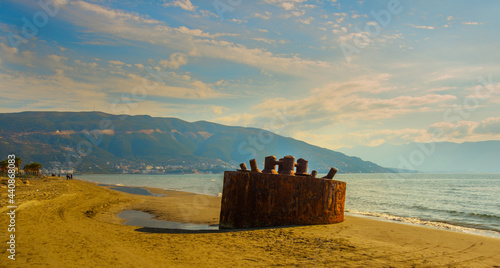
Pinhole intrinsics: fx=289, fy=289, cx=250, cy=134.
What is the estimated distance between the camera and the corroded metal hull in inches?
310

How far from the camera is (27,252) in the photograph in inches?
201

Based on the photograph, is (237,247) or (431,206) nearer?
(237,247)

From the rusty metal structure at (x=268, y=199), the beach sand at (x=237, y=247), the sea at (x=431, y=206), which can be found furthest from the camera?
the sea at (x=431, y=206)

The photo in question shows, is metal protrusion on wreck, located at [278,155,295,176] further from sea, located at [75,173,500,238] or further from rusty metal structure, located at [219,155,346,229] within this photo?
sea, located at [75,173,500,238]

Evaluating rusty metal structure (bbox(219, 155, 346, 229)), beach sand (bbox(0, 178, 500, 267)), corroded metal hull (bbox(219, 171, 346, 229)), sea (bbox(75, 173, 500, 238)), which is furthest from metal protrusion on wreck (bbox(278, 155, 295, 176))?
sea (bbox(75, 173, 500, 238))

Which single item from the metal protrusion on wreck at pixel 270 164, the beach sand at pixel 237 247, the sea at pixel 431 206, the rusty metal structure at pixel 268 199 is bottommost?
the sea at pixel 431 206

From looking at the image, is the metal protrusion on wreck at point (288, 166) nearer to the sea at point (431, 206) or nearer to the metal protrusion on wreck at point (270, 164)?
the metal protrusion on wreck at point (270, 164)

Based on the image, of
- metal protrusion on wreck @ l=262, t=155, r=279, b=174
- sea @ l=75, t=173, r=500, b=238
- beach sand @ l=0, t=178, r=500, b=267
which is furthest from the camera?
sea @ l=75, t=173, r=500, b=238

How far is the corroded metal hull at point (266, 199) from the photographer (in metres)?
7.86

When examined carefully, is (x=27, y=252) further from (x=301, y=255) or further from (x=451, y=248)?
(x=451, y=248)

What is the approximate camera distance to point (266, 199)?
7.92m

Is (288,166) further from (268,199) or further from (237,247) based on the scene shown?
(237,247)

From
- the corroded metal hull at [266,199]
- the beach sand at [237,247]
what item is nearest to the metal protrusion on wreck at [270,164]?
the corroded metal hull at [266,199]

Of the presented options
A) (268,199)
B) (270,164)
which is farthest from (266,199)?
(270,164)
